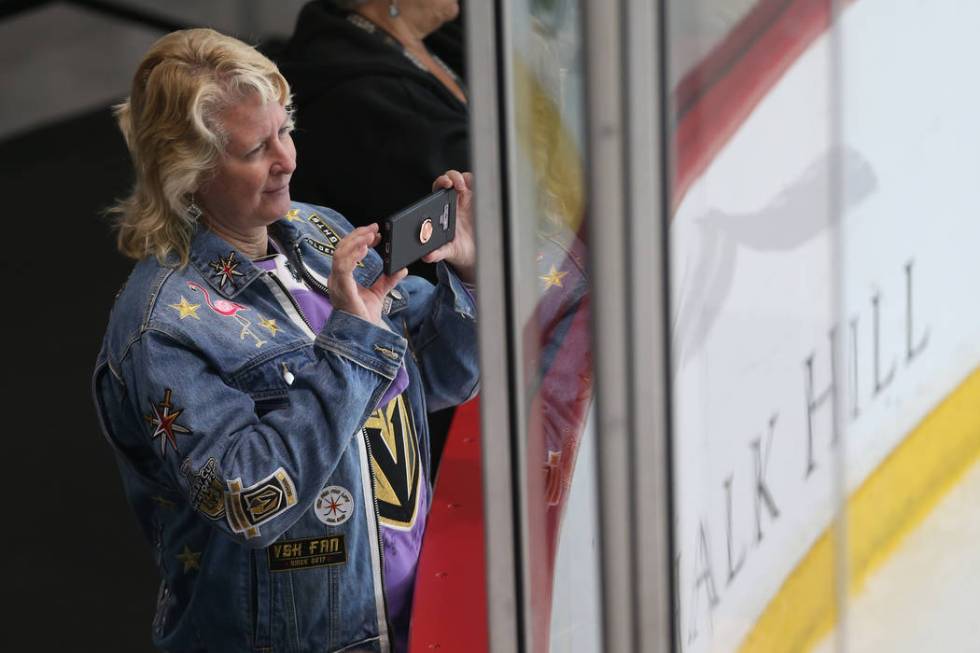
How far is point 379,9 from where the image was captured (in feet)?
6.92

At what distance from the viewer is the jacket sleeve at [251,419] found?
1460 millimetres

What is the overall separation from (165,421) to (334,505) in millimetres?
201

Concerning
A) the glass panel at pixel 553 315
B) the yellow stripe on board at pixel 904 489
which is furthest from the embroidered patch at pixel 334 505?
the yellow stripe on board at pixel 904 489

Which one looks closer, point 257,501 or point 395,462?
point 257,501

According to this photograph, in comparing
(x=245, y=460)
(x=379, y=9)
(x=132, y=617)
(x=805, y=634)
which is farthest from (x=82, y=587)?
(x=805, y=634)

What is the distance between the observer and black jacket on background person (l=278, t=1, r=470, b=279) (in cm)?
168

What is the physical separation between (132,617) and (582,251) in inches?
92.5

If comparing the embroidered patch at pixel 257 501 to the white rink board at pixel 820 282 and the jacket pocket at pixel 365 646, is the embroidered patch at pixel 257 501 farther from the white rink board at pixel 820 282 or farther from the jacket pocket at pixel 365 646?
the white rink board at pixel 820 282

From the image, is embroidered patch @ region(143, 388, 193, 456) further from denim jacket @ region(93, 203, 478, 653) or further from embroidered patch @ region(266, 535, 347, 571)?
embroidered patch @ region(266, 535, 347, 571)

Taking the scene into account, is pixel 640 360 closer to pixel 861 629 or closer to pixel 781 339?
pixel 781 339

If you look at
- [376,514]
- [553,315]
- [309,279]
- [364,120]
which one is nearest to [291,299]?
[309,279]

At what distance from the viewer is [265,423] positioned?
1.48 m

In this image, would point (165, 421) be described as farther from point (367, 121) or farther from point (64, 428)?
point (64, 428)

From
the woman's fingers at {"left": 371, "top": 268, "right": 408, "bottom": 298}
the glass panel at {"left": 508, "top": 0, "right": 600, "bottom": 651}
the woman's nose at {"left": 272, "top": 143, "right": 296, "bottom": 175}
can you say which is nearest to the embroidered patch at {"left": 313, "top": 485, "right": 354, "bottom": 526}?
the woman's fingers at {"left": 371, "top": 268, "right": 408, "bottom": 298}
